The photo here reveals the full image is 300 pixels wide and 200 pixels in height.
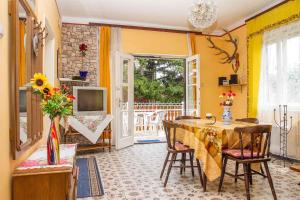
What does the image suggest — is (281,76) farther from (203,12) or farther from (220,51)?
(220,51)

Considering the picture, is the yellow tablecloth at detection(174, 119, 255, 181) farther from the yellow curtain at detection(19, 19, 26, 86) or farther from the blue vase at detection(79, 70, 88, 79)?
the blue vase at detection(79, 70, 88, 79)

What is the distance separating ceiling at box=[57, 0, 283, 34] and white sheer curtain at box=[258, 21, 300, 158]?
0.71 meters

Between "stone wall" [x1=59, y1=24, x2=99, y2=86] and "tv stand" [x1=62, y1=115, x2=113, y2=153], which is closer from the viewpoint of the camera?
"tv stand" [x1=62, y1=115, x2=113, y2=153]

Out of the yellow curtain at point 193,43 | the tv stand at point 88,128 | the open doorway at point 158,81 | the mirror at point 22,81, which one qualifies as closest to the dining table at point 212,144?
the mirror at point 22,81

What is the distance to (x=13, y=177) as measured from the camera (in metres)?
1.54

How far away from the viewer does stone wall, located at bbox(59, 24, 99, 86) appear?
5.45m

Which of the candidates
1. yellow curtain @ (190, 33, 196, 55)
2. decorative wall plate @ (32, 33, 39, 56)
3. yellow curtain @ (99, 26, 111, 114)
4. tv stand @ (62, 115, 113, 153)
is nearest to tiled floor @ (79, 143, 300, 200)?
tv stand @ (62, 115, 113, 153)

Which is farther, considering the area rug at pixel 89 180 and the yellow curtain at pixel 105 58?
the yellow curtain at pixel 105 58

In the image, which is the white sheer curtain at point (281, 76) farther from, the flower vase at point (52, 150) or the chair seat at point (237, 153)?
the flower vase at point (52, 150)

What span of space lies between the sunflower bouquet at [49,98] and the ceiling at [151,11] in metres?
3.20

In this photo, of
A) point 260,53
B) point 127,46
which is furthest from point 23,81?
point 260,53

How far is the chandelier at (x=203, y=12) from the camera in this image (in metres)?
3.56

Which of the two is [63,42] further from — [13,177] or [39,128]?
[13,177]

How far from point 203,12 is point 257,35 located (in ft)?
6.69
